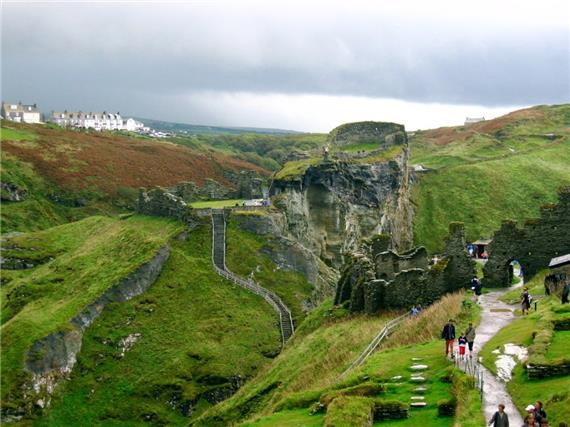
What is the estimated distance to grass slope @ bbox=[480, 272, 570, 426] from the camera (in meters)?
16.1

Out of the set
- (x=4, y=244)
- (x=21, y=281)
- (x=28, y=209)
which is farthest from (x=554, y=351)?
(x=28, y=209)

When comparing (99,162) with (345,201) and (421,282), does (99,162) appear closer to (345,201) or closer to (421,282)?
(345,201)

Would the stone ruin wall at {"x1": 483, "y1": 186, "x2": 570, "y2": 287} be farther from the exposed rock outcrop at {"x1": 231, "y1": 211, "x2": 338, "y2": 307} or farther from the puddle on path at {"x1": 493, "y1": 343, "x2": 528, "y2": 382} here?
the exposed rock outcrop at {"x1": 231, "y1": 211, "x2": 338, "y2": 307}

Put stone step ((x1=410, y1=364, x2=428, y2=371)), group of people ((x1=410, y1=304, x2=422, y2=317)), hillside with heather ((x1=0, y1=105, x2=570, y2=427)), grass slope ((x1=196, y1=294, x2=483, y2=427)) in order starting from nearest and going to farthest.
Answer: grass slope ((x1=196, y1=294, x2=483, y2=427)), stone step ((x1=410, y1=364, x2=428, y2=371)), hillside with heather ((x1=0, y1=105, x2=570, y2=427)), group of people ((x1=410, y1=304, x2=422, y2=317))

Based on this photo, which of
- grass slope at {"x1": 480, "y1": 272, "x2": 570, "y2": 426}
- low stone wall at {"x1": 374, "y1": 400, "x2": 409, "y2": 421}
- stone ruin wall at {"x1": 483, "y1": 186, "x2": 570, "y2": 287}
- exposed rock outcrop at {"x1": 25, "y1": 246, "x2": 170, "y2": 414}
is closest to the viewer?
grass slope at {"x1": 480, "y1": 272, "x2": 570, "y2": 426}

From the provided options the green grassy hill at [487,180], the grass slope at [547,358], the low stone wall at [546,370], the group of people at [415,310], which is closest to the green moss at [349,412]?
the grass slope at [547,358]

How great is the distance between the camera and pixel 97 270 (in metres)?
55.9

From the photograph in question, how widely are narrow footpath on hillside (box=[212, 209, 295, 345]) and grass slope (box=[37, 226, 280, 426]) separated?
73cm

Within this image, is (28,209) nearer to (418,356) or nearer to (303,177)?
(303,177)

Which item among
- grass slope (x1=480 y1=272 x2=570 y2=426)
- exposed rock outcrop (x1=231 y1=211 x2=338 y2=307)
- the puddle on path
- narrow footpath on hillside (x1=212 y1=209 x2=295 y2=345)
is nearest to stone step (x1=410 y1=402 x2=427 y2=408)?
grass slope (x1=480 y1=272 x2=570 y2=426)

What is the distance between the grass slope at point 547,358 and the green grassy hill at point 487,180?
64598 mm

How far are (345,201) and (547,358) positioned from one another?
59.3 meters

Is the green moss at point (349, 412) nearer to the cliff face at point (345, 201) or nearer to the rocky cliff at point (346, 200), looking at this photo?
the cliff face at point (345, 201)

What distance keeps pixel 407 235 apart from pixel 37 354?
60459 mm
